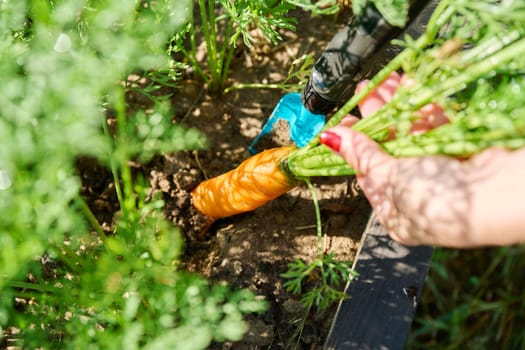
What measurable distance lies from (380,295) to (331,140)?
0.50 m

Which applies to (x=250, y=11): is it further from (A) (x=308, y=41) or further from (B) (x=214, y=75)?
(A) (x=308, y=41)

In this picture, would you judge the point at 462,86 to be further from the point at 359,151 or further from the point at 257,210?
the point at 257,210

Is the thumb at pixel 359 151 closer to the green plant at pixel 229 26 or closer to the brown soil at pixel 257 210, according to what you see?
the green plant at pixel 229 26

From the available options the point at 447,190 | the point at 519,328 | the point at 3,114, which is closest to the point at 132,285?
the point at 3,114

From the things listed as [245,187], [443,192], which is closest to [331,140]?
[443,192]

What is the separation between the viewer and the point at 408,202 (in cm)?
98

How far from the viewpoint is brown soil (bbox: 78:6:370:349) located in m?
1.43

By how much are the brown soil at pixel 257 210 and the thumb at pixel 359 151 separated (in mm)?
519

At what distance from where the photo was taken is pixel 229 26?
154 cm

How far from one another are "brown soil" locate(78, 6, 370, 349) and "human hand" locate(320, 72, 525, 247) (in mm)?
472

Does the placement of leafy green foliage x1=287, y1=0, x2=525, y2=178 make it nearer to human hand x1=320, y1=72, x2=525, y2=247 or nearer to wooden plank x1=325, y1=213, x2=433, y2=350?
human hand x1=320, y1=72, x2=525, y2=247

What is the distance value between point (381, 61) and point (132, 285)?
44.4 inches

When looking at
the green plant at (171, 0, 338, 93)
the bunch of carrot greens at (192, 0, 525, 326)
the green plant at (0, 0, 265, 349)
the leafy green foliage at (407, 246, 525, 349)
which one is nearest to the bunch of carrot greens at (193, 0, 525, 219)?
Result: the bunch of carrot greens at (192, 0, 525, 326)

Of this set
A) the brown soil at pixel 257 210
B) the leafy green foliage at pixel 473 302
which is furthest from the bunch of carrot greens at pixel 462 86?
the leafy green foliage at pixel 473 302
